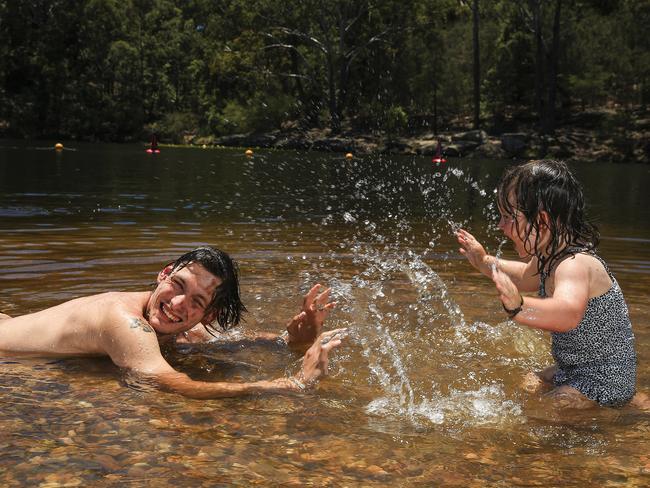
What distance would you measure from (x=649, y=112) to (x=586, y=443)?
50.5m

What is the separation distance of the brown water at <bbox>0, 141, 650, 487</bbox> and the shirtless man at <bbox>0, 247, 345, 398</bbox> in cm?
12

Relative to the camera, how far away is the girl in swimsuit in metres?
4.22

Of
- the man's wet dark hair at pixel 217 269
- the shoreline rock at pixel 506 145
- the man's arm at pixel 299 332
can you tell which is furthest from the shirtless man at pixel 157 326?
the shoreline rock at pixel 506 145

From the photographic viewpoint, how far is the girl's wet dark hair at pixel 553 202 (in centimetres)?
424

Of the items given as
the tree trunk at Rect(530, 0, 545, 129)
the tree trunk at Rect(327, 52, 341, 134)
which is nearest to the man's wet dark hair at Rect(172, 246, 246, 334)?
the tree trunk at Rect(530, 0, 545, 129)

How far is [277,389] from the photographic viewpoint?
182 inches

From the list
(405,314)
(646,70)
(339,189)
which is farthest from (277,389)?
(646,70)

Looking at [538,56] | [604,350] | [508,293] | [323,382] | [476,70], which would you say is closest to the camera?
[508,293]

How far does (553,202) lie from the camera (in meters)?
4.25

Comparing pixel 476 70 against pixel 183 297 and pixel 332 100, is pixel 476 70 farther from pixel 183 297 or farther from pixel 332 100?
pixel 183 297

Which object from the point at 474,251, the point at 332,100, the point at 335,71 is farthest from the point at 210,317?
the point at 335,71

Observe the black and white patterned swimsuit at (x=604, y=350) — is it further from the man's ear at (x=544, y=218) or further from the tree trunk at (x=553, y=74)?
the tree trunk at (x=553, y=74)

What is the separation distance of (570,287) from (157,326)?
2.50 metres

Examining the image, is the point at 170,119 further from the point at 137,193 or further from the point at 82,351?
the point at 82,351
